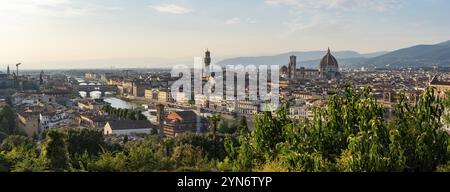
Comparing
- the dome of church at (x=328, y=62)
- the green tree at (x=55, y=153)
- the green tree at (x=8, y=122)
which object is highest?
the dome of church at (x=328, y=62)

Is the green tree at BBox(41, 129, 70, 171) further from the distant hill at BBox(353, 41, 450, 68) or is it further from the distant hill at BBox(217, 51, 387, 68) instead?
the distant hill at BBox(353, 41, 450, 68)

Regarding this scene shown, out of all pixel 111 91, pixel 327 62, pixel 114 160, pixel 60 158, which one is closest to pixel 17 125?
pixel 60 158

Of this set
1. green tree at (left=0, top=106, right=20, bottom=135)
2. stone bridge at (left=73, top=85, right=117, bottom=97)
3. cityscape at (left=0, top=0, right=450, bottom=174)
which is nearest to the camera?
cityscape at (left=0, top=0, right=450, bottom=174)

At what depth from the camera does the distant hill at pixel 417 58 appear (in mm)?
92125

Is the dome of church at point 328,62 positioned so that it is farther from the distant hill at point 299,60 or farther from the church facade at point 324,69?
the distant hill at point 299,60

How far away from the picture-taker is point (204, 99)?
3350cm

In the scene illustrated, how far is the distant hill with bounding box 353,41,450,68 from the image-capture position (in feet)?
302

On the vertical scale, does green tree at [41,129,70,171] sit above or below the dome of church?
below

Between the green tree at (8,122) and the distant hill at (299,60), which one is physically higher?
the distant hill at (299,60)

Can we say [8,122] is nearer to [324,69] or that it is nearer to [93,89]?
[93,89]

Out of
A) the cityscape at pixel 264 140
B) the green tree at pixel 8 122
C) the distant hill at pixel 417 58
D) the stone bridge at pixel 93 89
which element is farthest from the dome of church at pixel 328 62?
the distant hill at pixel 417 58

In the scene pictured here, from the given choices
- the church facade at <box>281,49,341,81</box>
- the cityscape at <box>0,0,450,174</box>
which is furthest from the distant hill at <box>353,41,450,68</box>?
the cityscape at <box>0,0,450,174</box>
